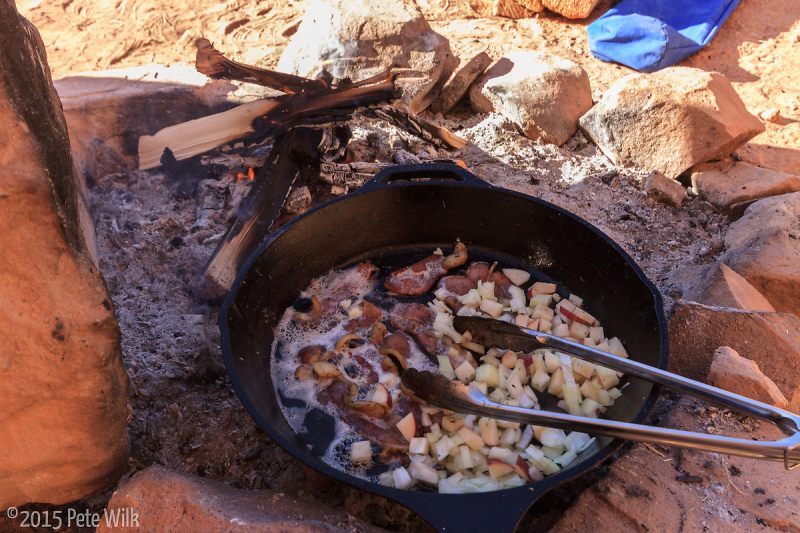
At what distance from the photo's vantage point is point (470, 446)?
1.84 m

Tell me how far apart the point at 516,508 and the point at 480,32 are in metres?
4.18

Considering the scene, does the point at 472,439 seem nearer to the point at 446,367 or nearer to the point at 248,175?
the point at 446,367

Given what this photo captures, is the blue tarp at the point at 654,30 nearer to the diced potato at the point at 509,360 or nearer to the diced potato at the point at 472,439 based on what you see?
the diced potato at the point at 509,360

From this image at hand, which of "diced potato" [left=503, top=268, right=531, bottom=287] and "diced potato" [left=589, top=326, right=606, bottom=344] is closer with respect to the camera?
"diced potato" [left=589, top=326, right=606, bottom=344]

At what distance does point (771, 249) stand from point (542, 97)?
154cm

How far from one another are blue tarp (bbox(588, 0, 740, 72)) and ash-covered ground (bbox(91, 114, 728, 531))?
138 cm

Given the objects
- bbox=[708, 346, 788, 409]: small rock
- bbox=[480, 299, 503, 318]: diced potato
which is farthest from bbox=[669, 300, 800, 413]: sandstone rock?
bbox=[480, 299, 503, 318]: diced potato

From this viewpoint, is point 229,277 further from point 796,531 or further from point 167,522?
point 796,531

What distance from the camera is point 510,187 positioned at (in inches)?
128

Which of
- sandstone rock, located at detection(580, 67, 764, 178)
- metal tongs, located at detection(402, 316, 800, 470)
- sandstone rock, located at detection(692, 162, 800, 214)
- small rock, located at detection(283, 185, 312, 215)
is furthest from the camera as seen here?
sandstone rock, located at detection(580, 67, 764, 178)

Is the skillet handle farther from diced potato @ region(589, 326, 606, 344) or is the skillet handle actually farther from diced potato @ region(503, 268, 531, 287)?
diced potato @ region(589, 326, 606, 344)

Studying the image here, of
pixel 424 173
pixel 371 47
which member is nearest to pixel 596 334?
pixel 424 173

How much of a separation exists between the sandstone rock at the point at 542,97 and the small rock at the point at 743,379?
1990mm

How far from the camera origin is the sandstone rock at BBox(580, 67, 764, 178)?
10.9 feet
